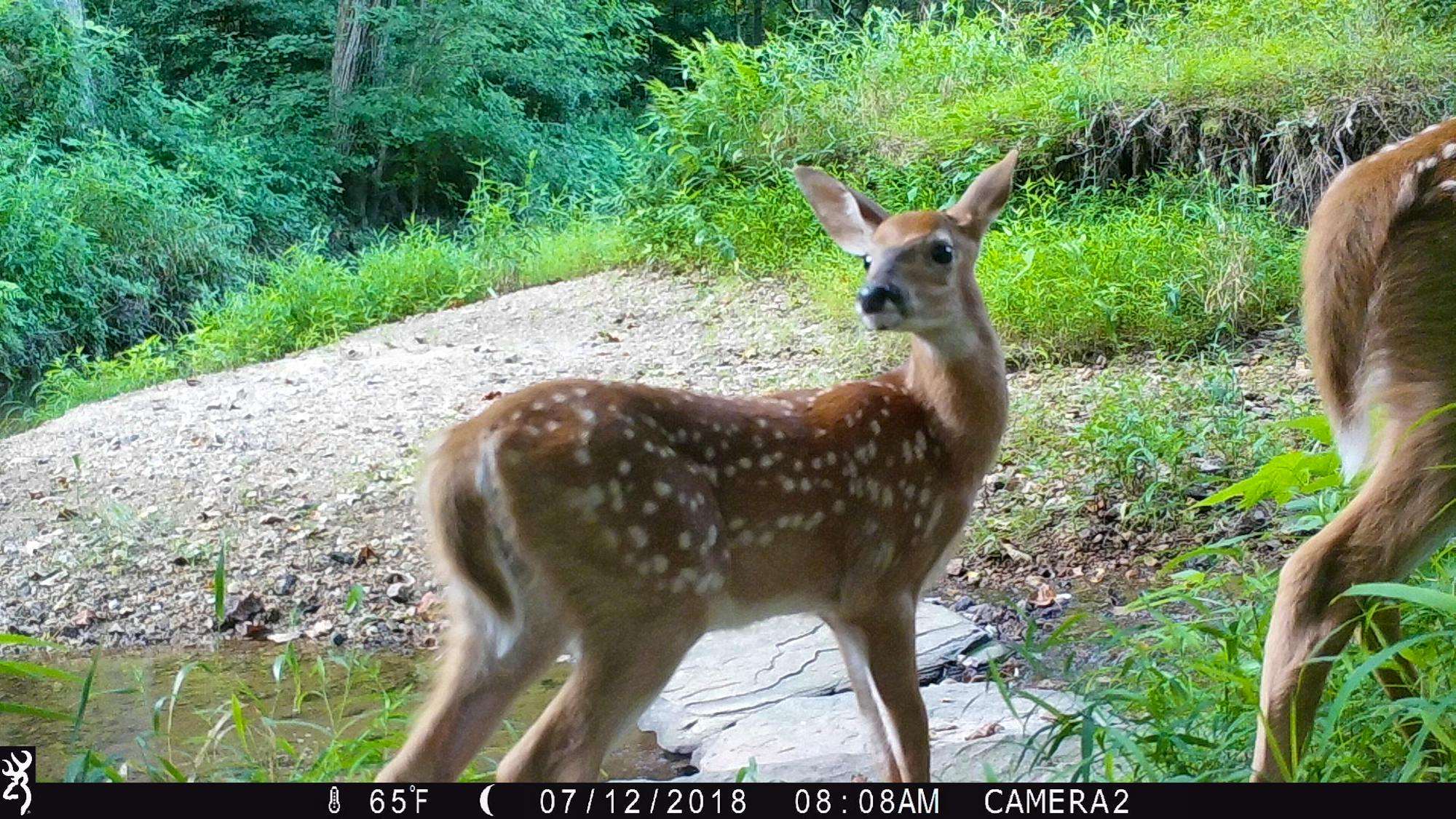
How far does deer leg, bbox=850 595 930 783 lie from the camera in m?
2.15

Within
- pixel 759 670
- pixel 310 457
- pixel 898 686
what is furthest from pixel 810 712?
pixel 310 457

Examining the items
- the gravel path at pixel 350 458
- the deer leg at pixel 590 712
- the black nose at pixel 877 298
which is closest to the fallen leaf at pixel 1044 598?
the gravel path at pixel 350 458

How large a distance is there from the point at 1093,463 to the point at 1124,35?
2892 millimetres

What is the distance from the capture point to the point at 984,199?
2303 mm

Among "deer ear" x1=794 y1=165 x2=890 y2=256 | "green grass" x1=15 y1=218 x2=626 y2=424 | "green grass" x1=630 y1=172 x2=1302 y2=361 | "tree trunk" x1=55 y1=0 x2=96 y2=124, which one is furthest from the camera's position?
"tree trunk" x1=55 y1=0 x2=96 y2=124

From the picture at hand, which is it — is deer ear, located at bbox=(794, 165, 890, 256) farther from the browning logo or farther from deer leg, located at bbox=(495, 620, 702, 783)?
the browning logo

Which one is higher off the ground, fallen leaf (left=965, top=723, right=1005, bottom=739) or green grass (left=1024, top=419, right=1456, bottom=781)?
green grass (left=1024, top=419, right=1456, bottom=781)

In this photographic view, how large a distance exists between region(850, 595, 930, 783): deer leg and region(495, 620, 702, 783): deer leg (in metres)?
0.40

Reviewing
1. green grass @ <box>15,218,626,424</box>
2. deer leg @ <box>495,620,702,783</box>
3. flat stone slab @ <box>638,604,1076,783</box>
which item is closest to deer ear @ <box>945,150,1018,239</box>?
flat stone slab @ <box>638,604,1076,783</box>

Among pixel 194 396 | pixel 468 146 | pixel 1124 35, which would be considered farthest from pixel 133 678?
pixel 1124 35

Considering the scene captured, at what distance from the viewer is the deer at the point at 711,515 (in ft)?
6.27

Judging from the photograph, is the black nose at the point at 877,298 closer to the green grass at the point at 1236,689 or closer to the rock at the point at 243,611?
the green grass at the point at 1236,689

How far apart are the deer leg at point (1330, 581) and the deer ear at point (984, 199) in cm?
71

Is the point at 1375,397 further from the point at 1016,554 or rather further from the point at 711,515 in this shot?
the point at 1016,554
